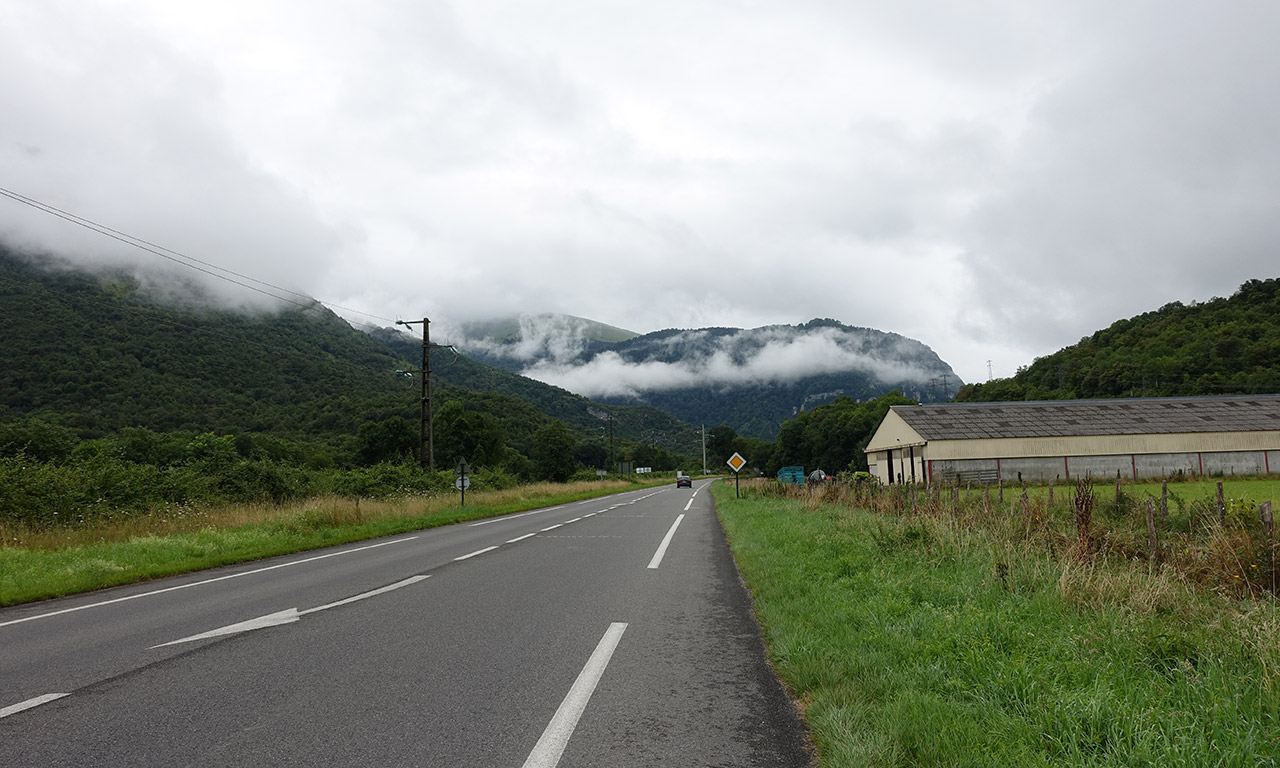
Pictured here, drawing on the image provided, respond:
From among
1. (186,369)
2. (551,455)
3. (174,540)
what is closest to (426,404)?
(174,540)

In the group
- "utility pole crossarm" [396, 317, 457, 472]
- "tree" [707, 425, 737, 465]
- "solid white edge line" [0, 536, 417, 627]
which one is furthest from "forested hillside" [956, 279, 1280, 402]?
"solid white edge line" [0, 536, 417, 627]

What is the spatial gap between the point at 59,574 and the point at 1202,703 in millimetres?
14526

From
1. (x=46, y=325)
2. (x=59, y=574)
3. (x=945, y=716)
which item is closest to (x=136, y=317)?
(x=46, y=325)

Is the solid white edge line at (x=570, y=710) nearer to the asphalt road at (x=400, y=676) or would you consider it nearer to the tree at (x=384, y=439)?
the asphalt road at (x=400, y=676)

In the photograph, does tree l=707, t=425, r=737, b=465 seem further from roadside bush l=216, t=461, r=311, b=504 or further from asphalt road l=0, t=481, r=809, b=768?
asphalt road l=0, t=481, r=809, b=768

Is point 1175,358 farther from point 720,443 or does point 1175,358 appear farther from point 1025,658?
point 1025,658

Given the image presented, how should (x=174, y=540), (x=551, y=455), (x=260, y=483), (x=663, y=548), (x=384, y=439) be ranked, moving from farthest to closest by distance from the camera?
(x=551, y=455), (x=384, y=439), (x=260, y=483), (x=174, y=540), (x=663, y=548)

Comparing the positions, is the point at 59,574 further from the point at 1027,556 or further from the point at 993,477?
the point at 993,477

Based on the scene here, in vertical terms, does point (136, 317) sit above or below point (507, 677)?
above

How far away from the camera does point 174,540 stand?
50.5 feet

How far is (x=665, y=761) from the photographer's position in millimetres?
3684

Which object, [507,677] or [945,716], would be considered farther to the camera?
[507,677]

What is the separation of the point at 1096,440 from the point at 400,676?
5586 centimetres

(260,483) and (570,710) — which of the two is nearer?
(570,710)
